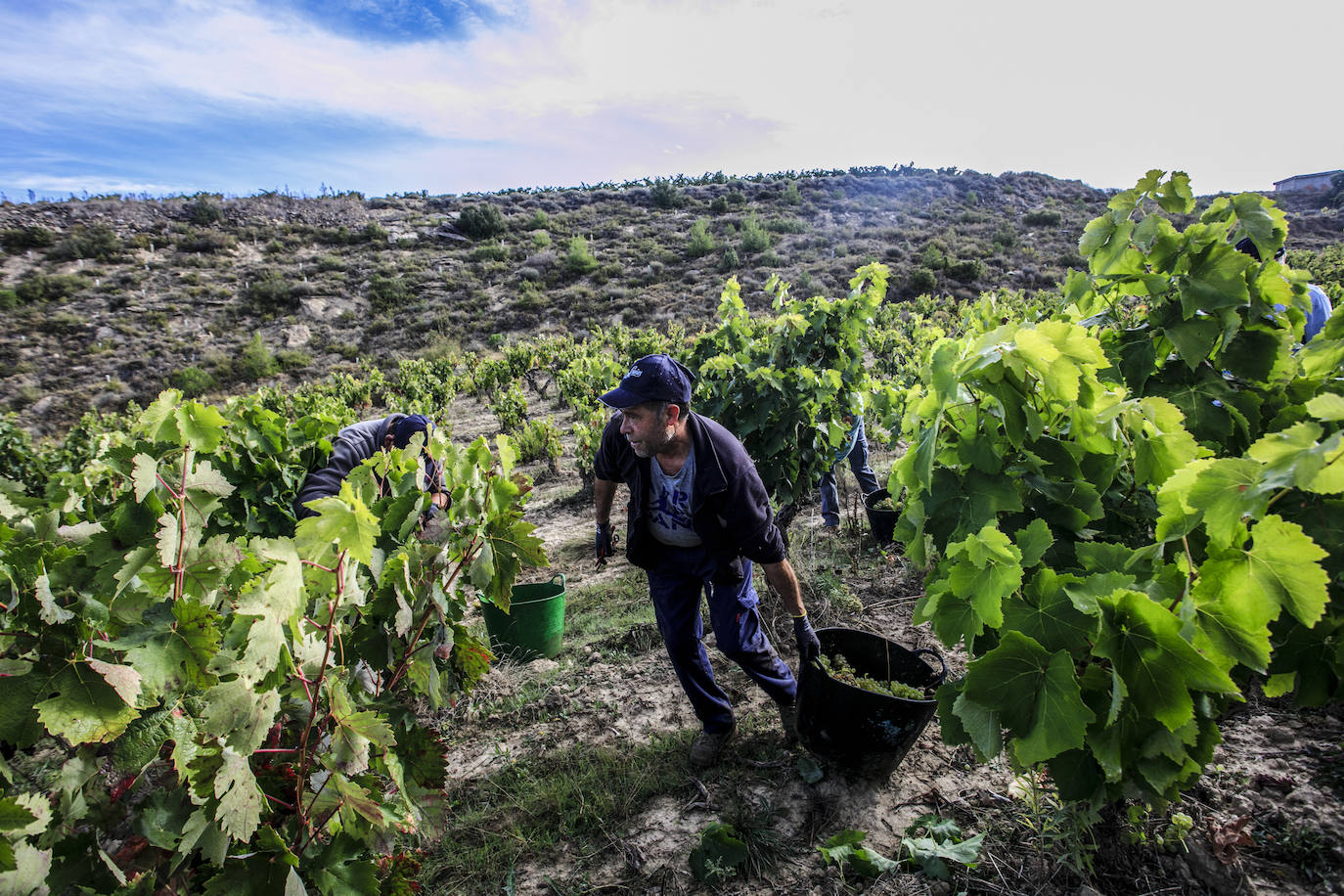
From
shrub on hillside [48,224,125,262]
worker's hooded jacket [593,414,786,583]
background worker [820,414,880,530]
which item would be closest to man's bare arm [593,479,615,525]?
worker's hooded jacket [593,414,786,583]

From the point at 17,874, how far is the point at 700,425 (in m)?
2.32

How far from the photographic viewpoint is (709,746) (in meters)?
3.03

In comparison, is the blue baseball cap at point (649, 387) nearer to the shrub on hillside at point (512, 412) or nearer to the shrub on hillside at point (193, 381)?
the shrub on hillside at point (512, 412)

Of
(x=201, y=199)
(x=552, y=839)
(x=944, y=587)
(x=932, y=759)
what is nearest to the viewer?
(x=944, y=587)

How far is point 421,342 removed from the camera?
26.7m

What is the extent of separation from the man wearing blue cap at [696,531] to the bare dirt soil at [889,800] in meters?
0.38

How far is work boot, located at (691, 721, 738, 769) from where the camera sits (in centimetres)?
301

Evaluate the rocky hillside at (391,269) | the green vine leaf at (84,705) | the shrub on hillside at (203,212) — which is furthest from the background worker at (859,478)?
the shrub on hillside at (203,212)

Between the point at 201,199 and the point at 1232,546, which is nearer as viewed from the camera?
the point at 1232,546

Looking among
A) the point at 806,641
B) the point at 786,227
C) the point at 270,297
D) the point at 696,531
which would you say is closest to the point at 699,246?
the point at 786,227

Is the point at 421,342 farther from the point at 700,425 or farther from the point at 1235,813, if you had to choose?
the point at 1235,813

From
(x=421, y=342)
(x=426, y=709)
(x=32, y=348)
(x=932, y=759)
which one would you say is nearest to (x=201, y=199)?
(x=32, y=348)

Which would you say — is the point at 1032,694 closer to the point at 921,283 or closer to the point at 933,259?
the point at 921,283

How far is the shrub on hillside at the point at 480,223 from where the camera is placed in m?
39.6
